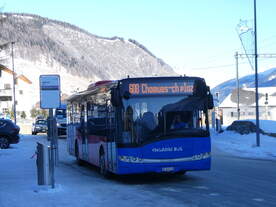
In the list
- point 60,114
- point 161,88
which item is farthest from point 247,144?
point 60,114

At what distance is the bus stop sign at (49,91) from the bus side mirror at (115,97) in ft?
4.52

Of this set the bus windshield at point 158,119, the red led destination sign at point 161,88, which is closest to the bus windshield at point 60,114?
the red led destination sign at point 161,88

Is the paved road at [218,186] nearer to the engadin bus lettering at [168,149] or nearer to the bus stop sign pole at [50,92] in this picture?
the engadin bus lettering at [168,149]

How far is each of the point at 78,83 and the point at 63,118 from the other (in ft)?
470

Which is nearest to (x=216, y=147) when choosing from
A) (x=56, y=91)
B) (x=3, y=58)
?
(x=3, y=58)

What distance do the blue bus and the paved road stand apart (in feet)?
1.86

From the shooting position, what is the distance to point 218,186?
13.7 m

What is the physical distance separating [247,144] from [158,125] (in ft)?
64.6

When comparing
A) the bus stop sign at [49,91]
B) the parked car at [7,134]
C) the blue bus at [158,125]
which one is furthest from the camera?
the parked car at [7,134]

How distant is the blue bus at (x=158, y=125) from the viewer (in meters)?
14.3

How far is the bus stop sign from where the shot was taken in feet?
44.2

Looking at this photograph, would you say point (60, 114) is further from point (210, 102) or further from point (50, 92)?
point (50, 92)

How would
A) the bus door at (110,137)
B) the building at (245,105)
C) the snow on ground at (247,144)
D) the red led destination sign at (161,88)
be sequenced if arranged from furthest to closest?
1. the building at (245,105)
2. the snow on ground at (247,144)
3. the bus door at (110,137)
4. the red led destination sign at (161,88)

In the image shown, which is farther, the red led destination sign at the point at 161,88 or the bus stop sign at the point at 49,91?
the red led destination sign at the point at 161,88
